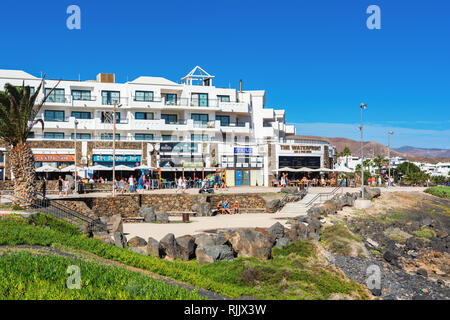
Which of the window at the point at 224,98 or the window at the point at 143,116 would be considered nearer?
the window at the point at 143,116

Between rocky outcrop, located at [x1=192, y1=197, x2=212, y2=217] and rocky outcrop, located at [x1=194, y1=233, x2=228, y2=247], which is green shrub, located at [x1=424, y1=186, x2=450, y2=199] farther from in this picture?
rocky outcrop, located at [x1=194, y1=233, x2=228, y2=247]

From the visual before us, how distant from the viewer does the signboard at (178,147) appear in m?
51.9

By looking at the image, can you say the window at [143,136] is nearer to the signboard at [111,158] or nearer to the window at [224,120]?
the signboard at [111,158]

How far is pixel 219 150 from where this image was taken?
52844 mm

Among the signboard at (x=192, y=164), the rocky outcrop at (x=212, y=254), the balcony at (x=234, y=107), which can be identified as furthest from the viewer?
the balcony at (x=234, y=107)

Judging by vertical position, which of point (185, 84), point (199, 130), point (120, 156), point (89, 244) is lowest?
point (89, 244)

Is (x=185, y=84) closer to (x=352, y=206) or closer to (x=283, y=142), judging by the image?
(x=283, y=142)

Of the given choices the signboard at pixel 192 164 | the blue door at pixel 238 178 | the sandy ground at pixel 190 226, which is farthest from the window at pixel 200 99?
the sandy ground at pixel 190 226

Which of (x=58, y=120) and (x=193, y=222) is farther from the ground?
(x=58, y=120)

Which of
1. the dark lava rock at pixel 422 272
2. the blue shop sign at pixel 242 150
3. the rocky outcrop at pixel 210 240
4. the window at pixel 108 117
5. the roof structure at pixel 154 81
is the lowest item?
the dark lava rock at pixel 422 272

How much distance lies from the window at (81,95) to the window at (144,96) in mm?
6092

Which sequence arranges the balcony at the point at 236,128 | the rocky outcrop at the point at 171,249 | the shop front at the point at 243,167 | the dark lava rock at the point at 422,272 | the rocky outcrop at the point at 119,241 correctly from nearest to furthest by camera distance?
the rocky outcrop at the point at 171,249 < the rocky outcrop at the point at 119,241 < the dark lava rock at the point at 422,272 < the shop front at the point at 243,167 < the balcony at the point at 236,128
